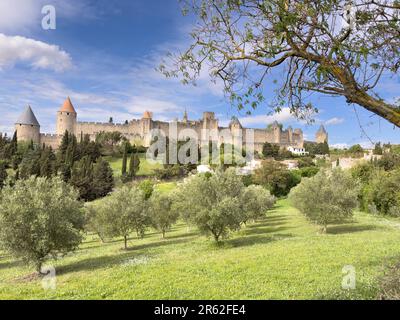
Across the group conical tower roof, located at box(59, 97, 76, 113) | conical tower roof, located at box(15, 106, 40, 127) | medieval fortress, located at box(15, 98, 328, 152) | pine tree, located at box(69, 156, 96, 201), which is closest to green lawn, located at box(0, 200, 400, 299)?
pine tree, located at box(69, 156, 96, 201)

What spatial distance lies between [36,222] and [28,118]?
333 feet

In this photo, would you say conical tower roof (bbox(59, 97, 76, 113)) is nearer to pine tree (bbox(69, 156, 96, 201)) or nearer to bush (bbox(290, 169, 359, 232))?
pine tree (bbox(69, 156, 96, 201))

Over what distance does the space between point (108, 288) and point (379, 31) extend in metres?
10.3

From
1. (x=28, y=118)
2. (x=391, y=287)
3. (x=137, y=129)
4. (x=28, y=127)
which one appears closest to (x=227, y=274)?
(x=391, y=287)

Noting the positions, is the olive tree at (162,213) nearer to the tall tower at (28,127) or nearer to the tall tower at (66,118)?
the tall tower at (28,127)

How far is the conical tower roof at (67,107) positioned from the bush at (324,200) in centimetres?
10320

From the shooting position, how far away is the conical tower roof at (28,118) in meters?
105

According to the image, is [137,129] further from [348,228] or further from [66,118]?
[348,228]

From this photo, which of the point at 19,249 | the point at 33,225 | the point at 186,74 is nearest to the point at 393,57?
the point at 186,74

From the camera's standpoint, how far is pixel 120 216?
24781 millimetres

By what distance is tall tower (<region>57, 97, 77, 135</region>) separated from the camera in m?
114

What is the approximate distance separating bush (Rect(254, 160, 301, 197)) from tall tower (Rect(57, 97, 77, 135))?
77.1 m
